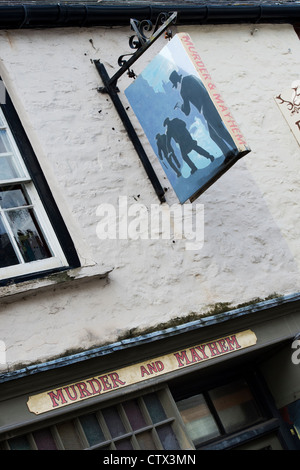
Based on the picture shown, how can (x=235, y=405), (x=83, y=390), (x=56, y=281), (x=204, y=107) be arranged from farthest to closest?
(x=235, y=405), (x=204, y=107), (x=56, y=281), (x=83, y=390)

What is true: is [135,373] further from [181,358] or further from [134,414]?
[181,358]

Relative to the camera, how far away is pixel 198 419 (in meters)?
6.96

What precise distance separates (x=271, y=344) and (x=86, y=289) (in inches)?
76.4

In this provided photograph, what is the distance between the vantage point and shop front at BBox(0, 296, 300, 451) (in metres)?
5.54

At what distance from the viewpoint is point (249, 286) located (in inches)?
273

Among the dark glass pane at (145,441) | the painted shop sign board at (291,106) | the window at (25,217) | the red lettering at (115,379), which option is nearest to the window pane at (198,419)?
the dark glass pane at (145,441)

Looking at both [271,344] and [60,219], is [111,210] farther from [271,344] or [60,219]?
[271,344]

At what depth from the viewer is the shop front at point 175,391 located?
554 cm

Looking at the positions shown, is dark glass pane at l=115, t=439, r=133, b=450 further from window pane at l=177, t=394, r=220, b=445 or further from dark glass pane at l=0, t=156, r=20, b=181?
dark glass pane at l=0, t=156, r=20, b=181

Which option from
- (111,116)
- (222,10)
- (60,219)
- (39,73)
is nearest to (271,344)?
(60,219)

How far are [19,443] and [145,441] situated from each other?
3.60ft

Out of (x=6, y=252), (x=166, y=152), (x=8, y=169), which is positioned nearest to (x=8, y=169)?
(x=8, y=169)

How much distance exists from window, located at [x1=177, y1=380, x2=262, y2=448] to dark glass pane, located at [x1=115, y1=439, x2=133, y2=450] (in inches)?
44.5

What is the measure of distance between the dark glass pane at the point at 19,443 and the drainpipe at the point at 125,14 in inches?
162
